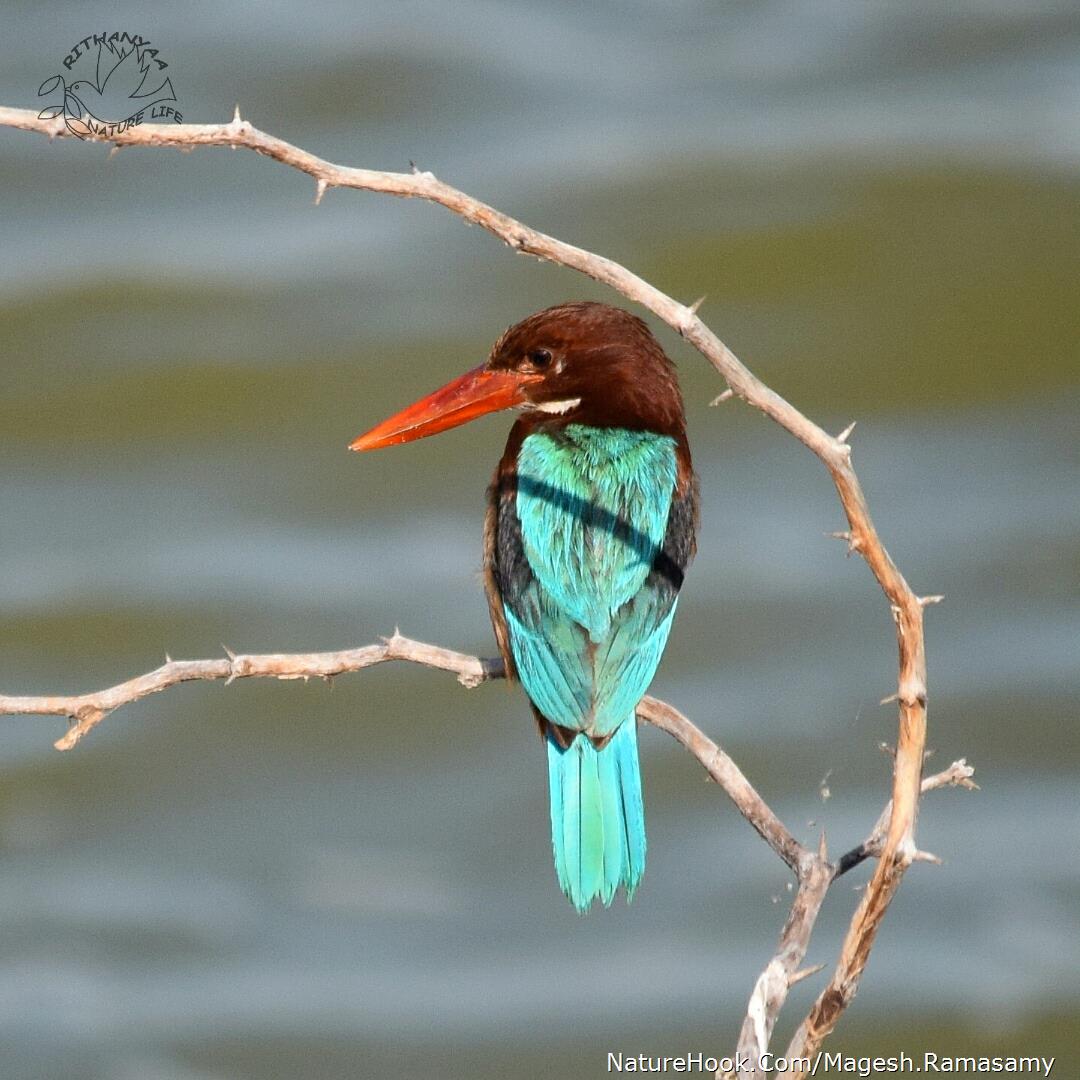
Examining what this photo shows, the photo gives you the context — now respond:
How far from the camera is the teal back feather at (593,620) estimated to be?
3.03 metres

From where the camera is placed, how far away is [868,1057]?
5703 millimetres

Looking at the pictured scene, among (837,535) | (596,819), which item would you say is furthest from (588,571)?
(837,535)

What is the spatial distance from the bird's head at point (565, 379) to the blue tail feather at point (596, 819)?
714mm

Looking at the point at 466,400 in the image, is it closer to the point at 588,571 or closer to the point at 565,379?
the point at 565,379

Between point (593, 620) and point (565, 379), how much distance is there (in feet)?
1.83

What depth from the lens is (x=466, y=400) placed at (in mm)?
3523

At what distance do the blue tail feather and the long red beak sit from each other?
2.40ft

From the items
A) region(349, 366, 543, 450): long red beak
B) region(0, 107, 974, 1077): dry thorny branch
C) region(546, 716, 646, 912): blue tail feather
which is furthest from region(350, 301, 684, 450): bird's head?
region(0, 107, 974, 1077): dry thorny branch

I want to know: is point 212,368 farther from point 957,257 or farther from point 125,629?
point 957,257

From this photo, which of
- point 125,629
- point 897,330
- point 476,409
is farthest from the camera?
point 897,330

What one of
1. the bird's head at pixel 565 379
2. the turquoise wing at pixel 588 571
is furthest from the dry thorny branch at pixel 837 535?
the bird's head at pixel 565 379

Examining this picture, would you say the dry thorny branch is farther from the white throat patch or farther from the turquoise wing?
the white throat patch

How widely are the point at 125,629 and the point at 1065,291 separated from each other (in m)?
4.01

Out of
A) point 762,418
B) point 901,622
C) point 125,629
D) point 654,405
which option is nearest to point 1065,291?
point 762,418
